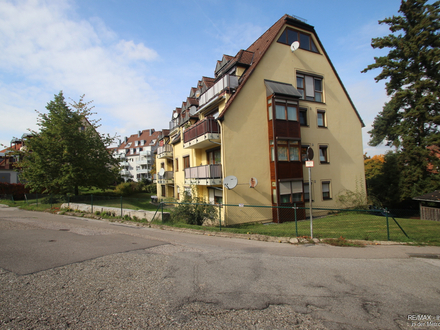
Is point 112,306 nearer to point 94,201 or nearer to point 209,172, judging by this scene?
point 209,172

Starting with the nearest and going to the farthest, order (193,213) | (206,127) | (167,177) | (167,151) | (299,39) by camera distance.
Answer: (193,213) < (206,127) < (299,39) < (167,151) < (167,177)

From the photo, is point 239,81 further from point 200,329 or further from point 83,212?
point 200,329

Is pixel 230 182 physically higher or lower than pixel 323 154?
lower

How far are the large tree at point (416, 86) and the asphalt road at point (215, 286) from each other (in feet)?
56.3

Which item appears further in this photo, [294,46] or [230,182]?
[294,46]

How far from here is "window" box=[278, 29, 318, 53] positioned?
18.0 metres

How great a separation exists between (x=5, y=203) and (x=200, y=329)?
2881 cm

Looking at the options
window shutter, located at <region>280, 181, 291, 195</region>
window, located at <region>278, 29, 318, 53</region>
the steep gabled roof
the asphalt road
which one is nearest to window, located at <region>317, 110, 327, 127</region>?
the steep gabled roof

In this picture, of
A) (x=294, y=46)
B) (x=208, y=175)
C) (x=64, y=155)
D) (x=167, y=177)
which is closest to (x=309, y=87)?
(x=294, y=46)

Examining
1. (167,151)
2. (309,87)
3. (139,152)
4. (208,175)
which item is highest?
(139,152)

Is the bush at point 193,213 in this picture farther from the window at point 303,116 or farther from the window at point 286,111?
the window at point 303,116

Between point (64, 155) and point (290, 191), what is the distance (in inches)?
802

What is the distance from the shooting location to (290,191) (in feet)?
52.4

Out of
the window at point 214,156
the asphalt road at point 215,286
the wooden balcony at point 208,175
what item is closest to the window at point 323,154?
the window at point 214,156
